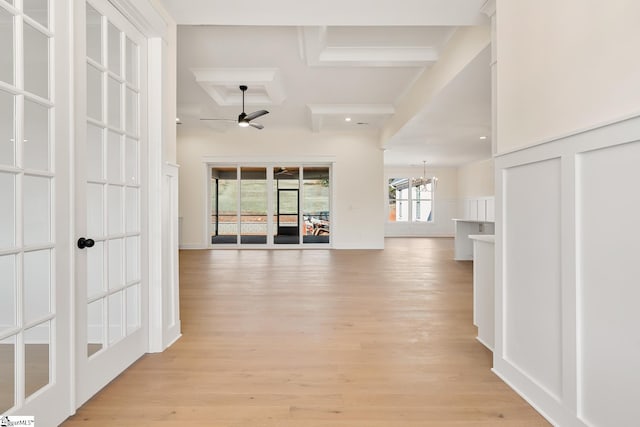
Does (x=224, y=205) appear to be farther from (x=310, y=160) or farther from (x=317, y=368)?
(x=317, y=368)

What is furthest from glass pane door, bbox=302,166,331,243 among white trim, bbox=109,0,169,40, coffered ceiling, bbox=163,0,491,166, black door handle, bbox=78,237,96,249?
black door handle, bbox=78,237,96,249

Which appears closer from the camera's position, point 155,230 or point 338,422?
point 338,422

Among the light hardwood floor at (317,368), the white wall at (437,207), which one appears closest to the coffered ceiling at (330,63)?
the light hardwood floor at (317,368)

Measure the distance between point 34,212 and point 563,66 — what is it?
245 cm

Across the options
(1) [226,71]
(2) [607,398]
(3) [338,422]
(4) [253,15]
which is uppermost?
(1) [226,71]

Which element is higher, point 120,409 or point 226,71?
point 226,71

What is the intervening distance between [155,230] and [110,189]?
47 centimetres

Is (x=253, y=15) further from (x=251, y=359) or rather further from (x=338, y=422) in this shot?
(x=338, y=422)

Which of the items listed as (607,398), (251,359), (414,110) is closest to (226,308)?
(251,359)

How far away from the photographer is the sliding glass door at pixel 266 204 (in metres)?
9.12

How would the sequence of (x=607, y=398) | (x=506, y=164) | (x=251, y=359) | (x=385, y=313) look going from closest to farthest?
(x=607, y=398) → (x=506, y=164) → (x=251, y=359) → (x=385, y=313)

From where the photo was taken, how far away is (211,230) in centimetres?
911

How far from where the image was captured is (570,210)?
1534 mm

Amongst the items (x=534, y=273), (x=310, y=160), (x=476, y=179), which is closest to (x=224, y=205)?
(x=310, y=160)
